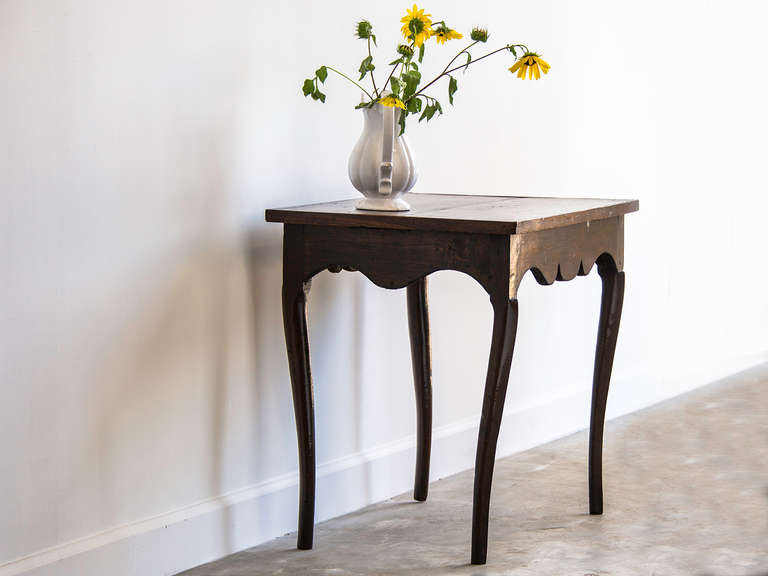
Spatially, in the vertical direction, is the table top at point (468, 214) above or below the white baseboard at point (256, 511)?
above

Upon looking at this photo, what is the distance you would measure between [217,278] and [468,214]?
0.54 m

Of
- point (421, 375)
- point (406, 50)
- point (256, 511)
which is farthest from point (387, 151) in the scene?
point (256, 511)

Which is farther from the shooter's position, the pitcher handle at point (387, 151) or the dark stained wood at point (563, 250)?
the pitcher handle at point (387, 151)

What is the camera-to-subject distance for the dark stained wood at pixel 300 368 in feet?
7.03

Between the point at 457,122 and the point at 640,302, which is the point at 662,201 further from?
the point at 457,122

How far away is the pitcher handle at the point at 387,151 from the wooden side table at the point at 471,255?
0.06 metres

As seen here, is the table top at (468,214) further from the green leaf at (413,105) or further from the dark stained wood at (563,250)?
the green leaf at (413,105)

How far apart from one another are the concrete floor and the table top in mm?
695

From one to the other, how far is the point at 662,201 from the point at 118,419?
2267 mm

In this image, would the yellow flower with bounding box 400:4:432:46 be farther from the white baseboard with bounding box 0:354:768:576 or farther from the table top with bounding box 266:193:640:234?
the white baseboard with bounding box 0:354:768:576

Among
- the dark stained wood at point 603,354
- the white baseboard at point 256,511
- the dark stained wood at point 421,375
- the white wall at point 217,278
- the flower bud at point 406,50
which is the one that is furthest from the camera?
the dark stained wood at point 421,375

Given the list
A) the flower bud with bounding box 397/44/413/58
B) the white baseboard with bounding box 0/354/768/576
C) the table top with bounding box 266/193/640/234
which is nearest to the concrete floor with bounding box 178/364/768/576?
the white baseboard with bounding box 0/354/768/576

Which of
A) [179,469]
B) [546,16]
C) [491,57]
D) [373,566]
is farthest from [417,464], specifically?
[546,16]

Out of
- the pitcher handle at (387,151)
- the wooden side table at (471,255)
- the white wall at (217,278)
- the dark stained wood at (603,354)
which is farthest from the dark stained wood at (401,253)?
the dark stained wood at (603,354)
